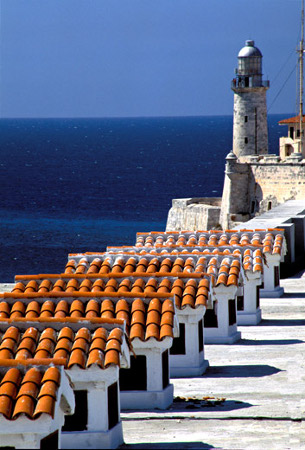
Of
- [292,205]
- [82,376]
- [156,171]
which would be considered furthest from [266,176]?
[156,171]

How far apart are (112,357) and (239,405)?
3.19 meters

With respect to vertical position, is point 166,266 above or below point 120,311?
above

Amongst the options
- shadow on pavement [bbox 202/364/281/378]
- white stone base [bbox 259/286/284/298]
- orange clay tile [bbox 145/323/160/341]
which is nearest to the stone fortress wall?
white stone base [bbox 259/286/284/298]

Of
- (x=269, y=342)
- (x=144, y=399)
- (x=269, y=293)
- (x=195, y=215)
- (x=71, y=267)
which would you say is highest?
(x=71, y=267)

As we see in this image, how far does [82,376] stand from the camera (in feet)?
37.9

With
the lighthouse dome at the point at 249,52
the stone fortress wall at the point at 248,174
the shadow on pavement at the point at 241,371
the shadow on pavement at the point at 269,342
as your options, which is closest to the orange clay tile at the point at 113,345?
the shadow on pavement at the point at 241,371

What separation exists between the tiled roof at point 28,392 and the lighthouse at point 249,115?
230 ft

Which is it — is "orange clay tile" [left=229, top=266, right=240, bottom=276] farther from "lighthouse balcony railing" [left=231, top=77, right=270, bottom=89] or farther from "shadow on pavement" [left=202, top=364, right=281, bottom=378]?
"lighthouse balcony railing" [left=231, top=77, right=270, bottom=89]

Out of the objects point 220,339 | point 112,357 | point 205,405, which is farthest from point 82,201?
point 112,357

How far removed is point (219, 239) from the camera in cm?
2494

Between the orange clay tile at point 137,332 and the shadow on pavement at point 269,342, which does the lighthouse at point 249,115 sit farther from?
the orange clay tile at point 137,332

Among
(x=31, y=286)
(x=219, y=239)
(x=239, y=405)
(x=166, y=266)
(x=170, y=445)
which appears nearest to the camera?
(x=170, y=445)

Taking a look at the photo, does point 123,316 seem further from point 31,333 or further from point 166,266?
point 166,266

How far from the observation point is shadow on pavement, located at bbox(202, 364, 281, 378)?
627 inches
